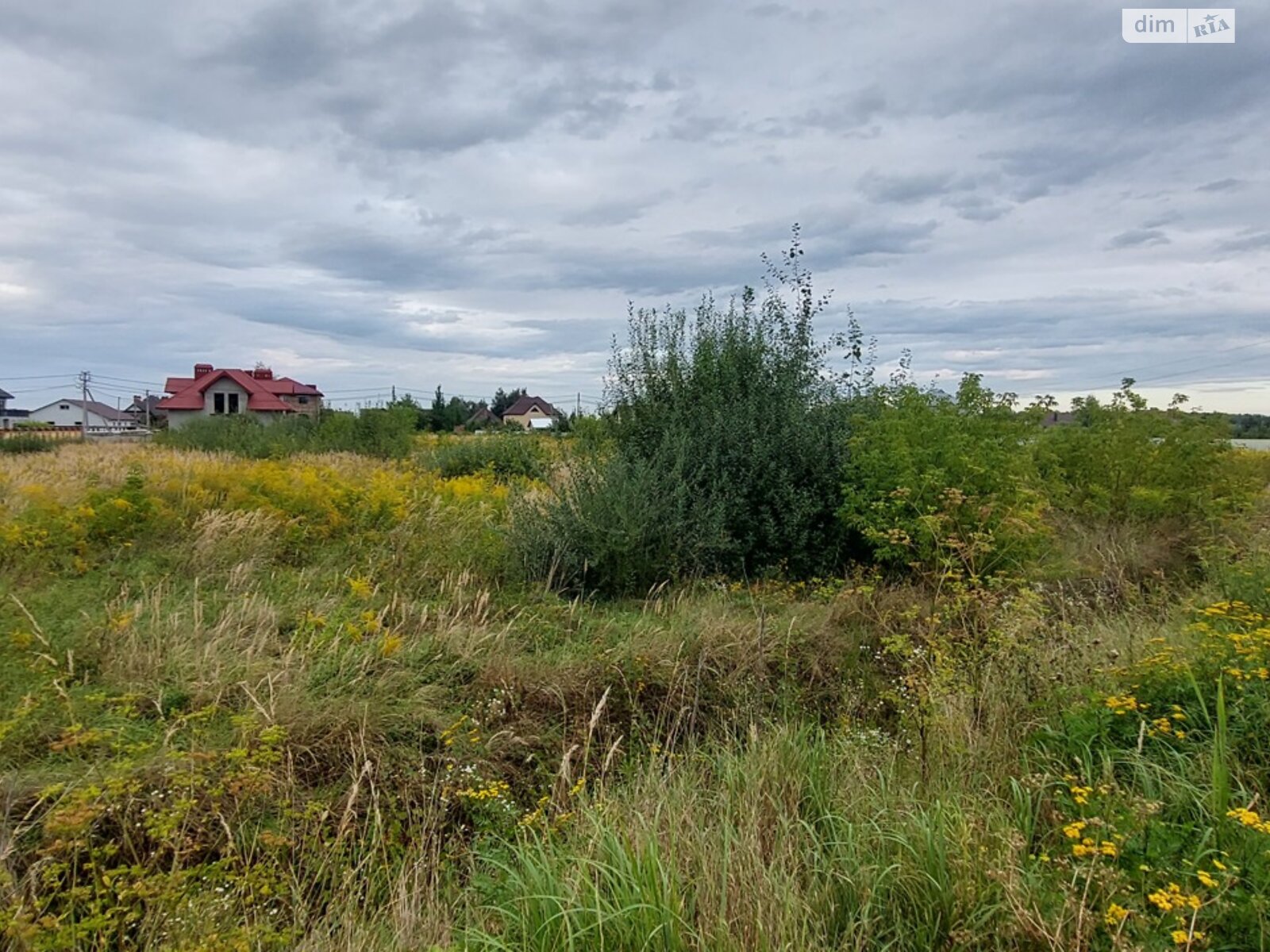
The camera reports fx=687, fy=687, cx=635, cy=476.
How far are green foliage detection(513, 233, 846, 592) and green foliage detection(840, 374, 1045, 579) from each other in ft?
1.70

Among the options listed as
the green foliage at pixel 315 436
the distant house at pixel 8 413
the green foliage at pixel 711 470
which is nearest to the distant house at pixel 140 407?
the distant house at pixel 8 413

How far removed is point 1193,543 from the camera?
309 inches

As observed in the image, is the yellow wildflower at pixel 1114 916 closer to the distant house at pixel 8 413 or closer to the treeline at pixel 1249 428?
the treeline at pixel 1249 428

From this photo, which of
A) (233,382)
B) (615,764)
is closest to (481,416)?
(233,382)

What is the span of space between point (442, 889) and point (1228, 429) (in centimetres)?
998

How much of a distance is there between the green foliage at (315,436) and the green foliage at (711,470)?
11.7m

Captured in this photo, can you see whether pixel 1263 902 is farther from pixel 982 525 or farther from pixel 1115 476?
pixel 1115 476

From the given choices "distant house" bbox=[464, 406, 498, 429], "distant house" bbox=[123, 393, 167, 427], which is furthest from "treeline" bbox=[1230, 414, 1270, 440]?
"distant house" bbox=[123, 393, 167, 427]

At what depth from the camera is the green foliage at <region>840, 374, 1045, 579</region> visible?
5789 mm

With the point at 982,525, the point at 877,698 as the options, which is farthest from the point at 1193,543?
the point at 877,698

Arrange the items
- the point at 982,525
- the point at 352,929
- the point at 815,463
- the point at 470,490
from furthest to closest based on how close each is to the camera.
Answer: the point at 470,490 < the point at 815,463 < the point at 982,525 < the point at 352,929

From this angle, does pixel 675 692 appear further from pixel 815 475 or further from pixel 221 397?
pixel 221 397

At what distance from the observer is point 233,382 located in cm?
3641

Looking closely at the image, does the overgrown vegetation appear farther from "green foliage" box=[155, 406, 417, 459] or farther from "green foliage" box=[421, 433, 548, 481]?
"green foliage" box=[155, 406, 417, 459]
